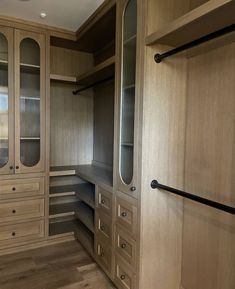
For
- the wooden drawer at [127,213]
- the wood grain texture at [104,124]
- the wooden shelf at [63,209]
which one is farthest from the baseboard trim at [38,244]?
the wooden drawer at [127,213]

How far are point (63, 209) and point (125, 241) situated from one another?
1.33m

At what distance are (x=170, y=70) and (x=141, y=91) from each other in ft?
0.88

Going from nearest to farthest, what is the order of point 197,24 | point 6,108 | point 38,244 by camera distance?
point 197,24
point 6,108
point 38,244

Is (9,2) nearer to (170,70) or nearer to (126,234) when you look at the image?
(170,70)

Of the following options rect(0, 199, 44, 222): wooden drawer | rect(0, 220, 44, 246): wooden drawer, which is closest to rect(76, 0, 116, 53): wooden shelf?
rect(0, 199, 44, 222): wooden drawer

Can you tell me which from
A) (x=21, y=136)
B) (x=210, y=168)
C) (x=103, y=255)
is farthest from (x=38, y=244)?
(x=210, y=168)

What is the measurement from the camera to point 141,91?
5.28 ft

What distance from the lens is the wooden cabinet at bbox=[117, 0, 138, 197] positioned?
5.69 ft

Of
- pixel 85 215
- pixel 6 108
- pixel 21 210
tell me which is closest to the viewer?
pixel 6 108

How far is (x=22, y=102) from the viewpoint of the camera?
8.33 ft

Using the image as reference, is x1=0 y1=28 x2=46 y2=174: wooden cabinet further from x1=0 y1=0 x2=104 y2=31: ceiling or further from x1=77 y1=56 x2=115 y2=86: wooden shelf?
x1=77 y1=56 x2=115 y2=86: wooden shelf

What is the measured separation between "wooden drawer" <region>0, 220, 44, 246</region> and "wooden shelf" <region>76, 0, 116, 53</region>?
2.12 metres

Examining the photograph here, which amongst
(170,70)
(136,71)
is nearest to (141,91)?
(136,71)

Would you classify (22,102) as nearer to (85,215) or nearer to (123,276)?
(85,215)
